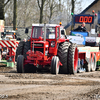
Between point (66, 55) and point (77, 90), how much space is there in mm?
4638

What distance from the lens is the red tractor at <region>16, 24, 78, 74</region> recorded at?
12242 millimetres

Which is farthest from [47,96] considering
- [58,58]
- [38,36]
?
[38,36]

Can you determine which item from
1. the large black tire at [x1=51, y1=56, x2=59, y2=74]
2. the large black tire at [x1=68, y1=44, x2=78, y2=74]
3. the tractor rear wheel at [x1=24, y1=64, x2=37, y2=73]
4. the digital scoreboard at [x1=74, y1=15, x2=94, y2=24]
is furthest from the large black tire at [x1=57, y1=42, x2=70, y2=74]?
the digital scoreboard at [x1=74, y1=15, x2=94, y2=24]

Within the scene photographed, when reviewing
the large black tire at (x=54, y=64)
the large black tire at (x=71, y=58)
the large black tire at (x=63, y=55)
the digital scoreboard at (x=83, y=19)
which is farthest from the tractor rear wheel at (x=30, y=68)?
the digital scoreboard at (x=83, y=19)

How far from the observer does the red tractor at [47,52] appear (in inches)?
482

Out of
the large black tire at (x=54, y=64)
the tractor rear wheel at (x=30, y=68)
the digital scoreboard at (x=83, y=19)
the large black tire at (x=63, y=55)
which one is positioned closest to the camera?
the large black tire at (x=54, y=64)

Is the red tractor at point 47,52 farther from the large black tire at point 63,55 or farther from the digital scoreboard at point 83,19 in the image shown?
the digital scoreboard at point 83,19

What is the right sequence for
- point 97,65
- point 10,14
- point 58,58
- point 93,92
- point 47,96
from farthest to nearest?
1. point 10,14
2. point 97,65
3. point 58,58
4. point 93,92
5. point 47,96

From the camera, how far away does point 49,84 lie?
9.02 metres

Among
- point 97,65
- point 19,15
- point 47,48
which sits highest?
point 19,15

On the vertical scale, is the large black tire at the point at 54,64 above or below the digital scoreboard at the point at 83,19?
below

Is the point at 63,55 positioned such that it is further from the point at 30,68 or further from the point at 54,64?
the point at 30,68

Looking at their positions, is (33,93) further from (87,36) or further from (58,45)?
(87,36)

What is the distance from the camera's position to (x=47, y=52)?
496 inches
